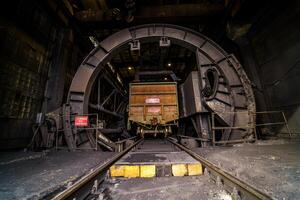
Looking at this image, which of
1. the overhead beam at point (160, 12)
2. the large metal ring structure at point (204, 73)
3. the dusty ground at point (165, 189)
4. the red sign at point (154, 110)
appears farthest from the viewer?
the red sign at point (154, 110)

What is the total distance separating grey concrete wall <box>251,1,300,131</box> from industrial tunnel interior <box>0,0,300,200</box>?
4cm

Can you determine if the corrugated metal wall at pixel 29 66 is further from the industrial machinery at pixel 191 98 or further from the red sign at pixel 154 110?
the red sign at pixel 154 110

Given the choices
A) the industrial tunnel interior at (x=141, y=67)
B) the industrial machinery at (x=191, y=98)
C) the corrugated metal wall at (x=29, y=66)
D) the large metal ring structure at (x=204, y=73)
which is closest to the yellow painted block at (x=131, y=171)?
the industrial machinery at (x=191, y=98)

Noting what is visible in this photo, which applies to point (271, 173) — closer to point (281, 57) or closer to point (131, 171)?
point (131, 171)

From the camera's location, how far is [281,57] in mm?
5547

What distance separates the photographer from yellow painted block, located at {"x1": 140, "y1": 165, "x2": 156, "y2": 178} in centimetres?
268

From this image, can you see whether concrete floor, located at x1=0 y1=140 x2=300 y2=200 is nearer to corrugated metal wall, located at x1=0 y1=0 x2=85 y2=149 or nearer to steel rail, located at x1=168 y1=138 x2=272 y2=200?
steel rail, located at x1=168 y1=138 x2=272 y2=200

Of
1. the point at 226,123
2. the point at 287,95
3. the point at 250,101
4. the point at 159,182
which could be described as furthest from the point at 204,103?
the point at 159,182

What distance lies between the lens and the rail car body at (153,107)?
7.46 m

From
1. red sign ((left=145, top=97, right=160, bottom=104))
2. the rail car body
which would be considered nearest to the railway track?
the rail car body

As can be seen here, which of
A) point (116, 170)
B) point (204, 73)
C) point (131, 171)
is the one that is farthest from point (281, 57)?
point (116, 170)

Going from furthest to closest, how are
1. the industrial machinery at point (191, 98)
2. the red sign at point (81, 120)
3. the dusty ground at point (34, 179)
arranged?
the industrial machinery at point (191, 98) < the red sign at point (81, 120) < the dusty ground at point (34, 179)

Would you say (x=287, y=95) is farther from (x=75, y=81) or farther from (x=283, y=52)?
(x=75, y=81)

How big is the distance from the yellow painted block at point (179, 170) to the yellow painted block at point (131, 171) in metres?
0.68
